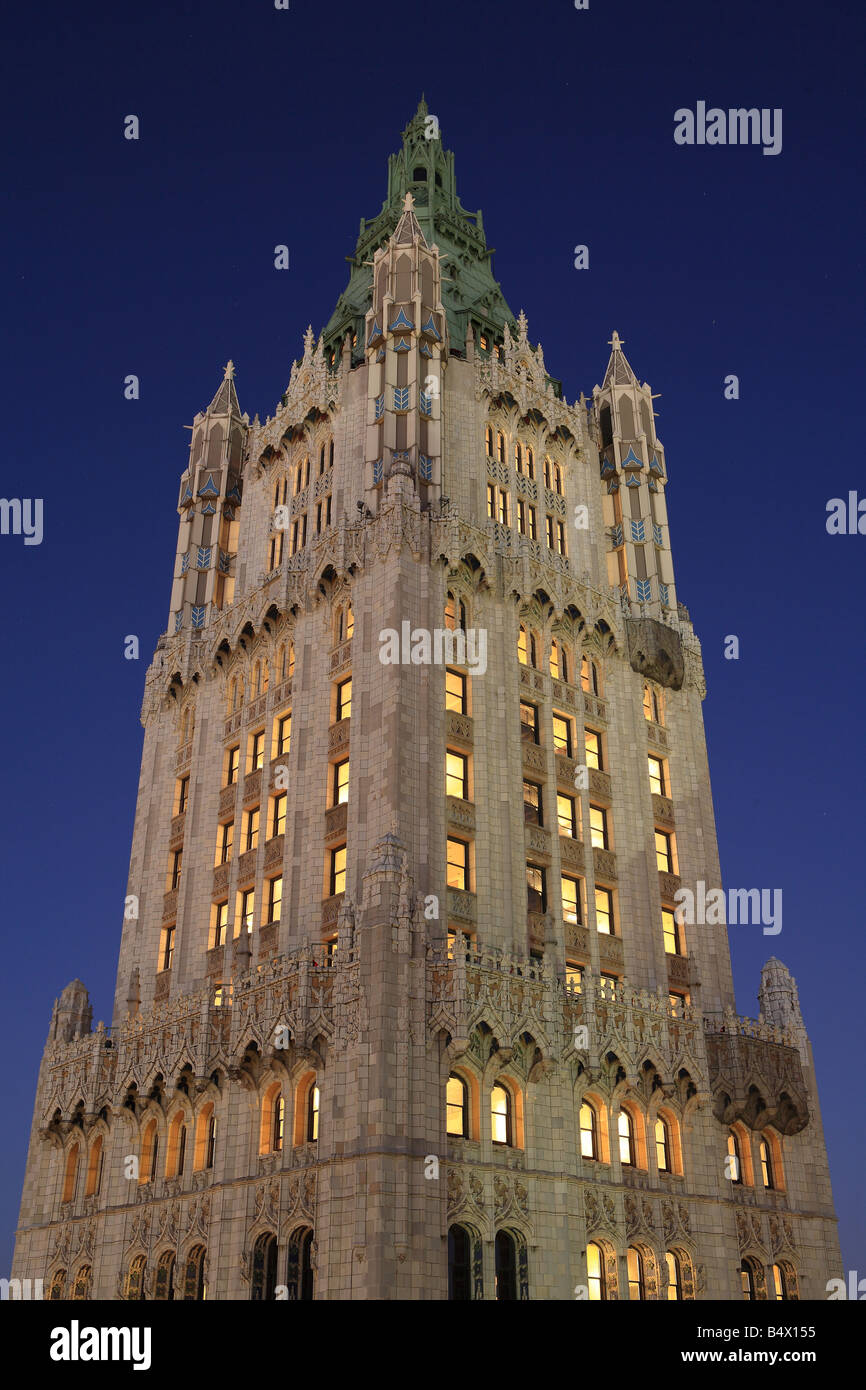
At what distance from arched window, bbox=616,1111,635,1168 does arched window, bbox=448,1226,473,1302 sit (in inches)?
332

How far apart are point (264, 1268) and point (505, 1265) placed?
810 centimetres

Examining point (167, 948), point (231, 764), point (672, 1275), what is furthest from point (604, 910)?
point (167, 948)

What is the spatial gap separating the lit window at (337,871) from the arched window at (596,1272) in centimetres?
1542

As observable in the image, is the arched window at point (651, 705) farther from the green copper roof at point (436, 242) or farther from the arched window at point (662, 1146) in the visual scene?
the green copper roof at point (436, 242)

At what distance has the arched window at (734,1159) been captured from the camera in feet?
159

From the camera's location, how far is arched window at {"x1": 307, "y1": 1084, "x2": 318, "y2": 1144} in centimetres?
4219

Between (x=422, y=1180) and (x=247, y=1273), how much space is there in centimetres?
802

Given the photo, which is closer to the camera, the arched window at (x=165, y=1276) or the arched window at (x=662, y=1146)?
the arched window at (x=165, y=1276)

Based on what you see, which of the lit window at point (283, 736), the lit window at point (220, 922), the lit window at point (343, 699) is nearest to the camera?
the lit window at point (343, 699)

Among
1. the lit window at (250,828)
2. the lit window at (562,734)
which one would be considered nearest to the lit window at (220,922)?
the lit window at (250,828)

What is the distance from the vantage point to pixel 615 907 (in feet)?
170

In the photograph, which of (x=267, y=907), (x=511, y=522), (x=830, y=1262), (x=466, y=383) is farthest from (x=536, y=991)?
(x=466, y=383)

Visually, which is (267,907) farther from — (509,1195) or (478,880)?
(509,1195)

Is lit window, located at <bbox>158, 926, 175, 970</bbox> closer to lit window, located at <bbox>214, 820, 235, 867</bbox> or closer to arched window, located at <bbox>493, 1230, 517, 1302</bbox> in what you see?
lit window, located at <bbox>214, 820, 235, 867</bbox>
